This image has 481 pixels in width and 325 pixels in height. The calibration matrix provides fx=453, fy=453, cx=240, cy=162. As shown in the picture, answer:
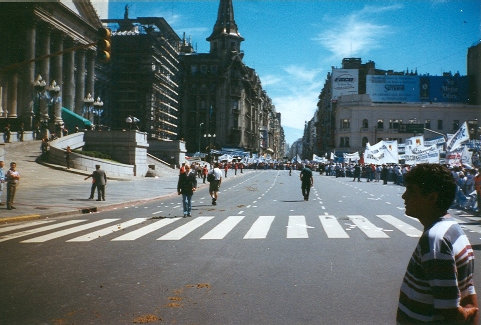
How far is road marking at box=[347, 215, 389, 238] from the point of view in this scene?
460 inches

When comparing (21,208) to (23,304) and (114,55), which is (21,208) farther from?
(114,55)

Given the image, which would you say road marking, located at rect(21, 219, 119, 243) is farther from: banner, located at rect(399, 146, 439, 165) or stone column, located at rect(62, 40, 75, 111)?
stone column, located at rect(62, 40, 75, 111)

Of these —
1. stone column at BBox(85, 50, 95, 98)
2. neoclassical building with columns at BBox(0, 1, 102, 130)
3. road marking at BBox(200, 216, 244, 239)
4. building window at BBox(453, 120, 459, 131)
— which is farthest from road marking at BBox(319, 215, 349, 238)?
building window at BBox(453, 120, 459, 131)

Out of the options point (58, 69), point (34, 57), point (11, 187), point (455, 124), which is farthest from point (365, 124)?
point (11, 187)

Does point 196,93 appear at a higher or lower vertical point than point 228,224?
higher

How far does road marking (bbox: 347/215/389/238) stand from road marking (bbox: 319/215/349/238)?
0.59m

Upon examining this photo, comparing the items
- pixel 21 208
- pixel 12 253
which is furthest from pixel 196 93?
pixel 12 253

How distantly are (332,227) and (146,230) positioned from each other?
17.4ft

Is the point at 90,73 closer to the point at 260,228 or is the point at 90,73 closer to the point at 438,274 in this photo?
the point at 260,228

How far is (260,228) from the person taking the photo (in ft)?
42.4

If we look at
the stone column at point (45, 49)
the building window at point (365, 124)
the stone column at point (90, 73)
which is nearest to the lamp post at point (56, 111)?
the stone column at point (45, 49)

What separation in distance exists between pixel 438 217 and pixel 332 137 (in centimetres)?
10061

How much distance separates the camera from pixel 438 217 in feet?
8.86

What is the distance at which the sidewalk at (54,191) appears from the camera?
16.6 metres
